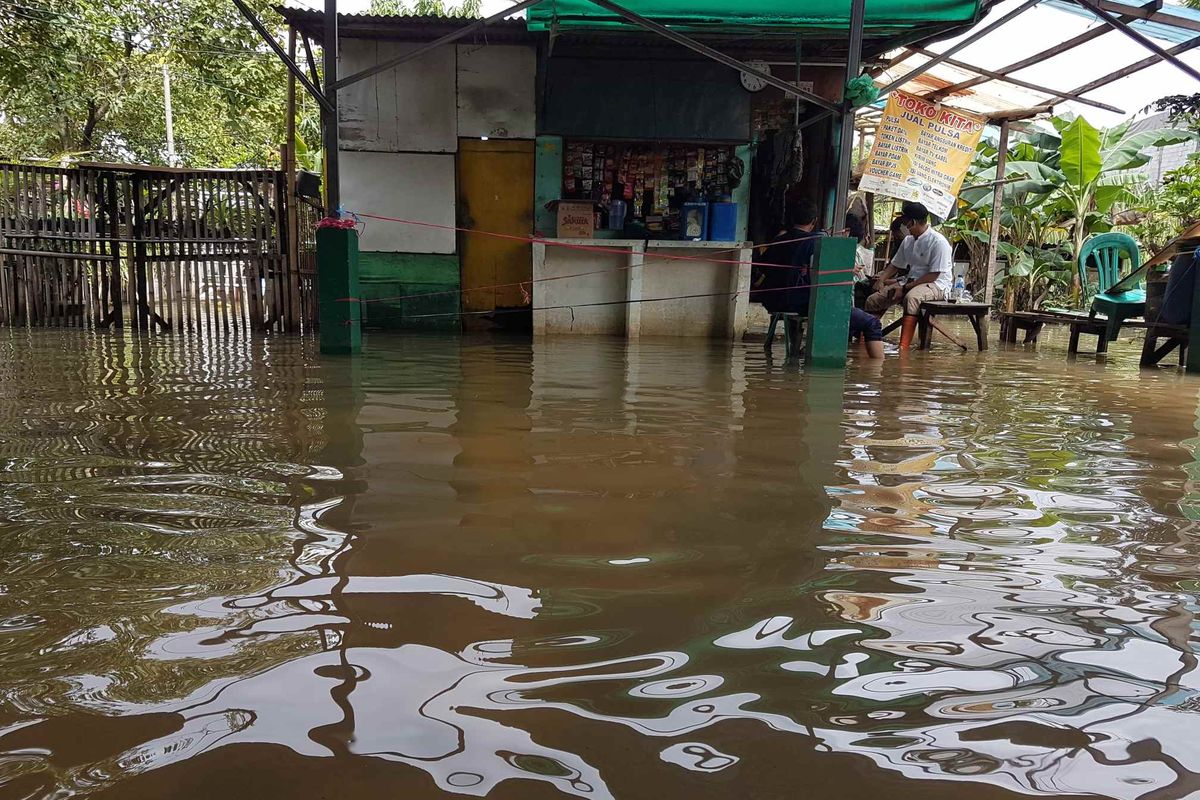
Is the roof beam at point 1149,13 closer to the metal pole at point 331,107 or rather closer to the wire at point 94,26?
the metal pole at point 331,107

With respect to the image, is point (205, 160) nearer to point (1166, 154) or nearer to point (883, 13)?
point (883, 13)

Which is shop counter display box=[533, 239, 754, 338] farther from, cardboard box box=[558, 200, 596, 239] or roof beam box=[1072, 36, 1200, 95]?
roof beam box=[1072, 36, 1200, 95]

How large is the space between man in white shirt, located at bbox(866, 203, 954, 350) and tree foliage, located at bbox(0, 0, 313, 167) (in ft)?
29.7

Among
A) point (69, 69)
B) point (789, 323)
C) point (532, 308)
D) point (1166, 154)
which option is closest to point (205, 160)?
point (69, 69)

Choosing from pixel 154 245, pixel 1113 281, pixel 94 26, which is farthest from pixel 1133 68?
pixel 94 26

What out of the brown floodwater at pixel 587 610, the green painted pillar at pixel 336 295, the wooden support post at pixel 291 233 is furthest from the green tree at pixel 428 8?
the brown floodwater at pixel 587 610

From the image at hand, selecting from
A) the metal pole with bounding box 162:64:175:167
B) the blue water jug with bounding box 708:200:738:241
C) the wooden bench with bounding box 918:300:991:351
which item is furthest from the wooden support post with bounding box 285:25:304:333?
the metal pole with bounding box 162:64:175:167

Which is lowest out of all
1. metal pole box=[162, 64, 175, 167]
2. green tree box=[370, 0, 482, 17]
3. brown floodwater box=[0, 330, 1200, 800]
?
brown floodwater box=[0, 330, 1200, 800]

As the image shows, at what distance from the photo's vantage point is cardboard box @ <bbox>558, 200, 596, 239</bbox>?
9.90m

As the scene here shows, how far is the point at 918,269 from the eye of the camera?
911 centimetres

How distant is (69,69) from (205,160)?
6584 mm

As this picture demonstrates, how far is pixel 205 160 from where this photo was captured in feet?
61.0

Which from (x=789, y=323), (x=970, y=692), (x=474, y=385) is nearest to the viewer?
(x=970, y=692)

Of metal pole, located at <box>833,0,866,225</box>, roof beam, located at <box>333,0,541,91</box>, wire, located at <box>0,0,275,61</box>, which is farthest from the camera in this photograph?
wire, located at <box>0,0,275,61</box>
